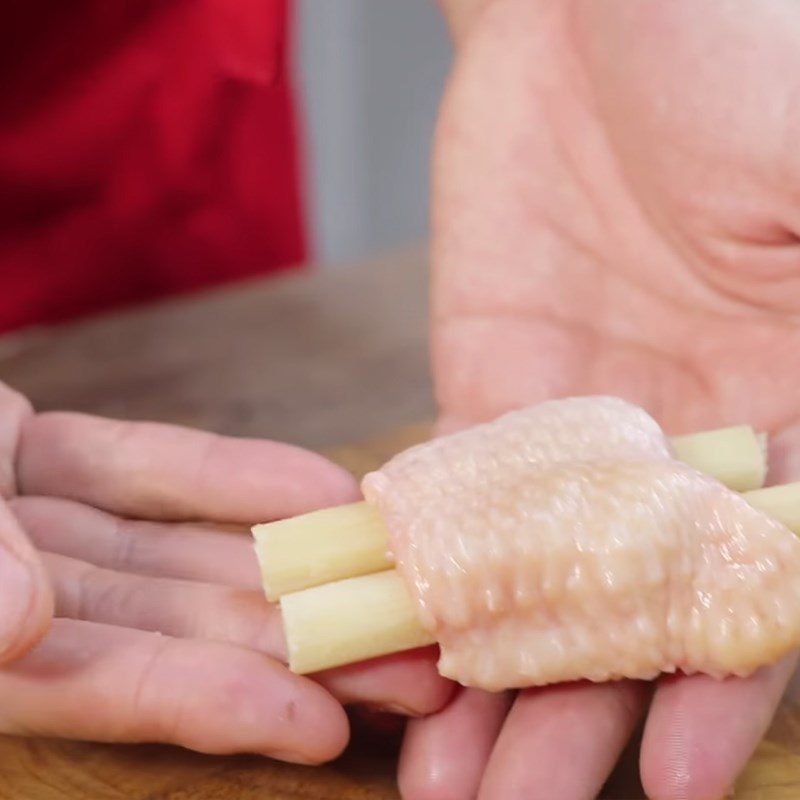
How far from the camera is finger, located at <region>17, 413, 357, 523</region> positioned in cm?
103

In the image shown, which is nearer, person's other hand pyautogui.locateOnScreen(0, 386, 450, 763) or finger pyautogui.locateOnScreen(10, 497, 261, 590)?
person's other hand pyautogui.locateOnScreen(0, 386, 450, 763)

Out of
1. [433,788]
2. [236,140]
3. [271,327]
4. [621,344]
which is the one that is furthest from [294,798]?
[236,140]

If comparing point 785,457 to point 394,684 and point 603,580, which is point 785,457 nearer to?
point 603,580

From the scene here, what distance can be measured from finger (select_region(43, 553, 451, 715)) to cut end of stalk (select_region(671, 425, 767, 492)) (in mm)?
286

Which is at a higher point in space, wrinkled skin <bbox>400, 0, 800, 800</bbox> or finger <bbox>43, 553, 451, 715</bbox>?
wrinkled skin <bbox>400, 0, 800, 800</bbox>

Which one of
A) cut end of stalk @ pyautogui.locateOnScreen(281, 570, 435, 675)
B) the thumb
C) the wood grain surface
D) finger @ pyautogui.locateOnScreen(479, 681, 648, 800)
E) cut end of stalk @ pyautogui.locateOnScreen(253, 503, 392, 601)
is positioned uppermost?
the thumb

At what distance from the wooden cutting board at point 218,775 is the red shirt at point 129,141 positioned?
3.28 ft

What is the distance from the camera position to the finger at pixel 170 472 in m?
1.03

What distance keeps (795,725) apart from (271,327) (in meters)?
1.08

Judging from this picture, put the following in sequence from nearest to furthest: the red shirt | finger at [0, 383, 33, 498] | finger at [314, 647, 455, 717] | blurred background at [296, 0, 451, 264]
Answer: finger at [314, 647, 455, 717] < finger at [0, 383, 33, 498] < the red shirt < blurred background at [296, 0, 451, 264]

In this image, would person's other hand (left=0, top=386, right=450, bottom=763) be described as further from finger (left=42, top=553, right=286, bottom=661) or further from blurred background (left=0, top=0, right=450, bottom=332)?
blurred background (left=0, top=0, right=450, bottom=332)

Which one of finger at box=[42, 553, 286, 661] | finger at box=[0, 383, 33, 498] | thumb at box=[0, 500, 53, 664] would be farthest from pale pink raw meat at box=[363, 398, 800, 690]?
finger at box=[0, 383, 33, 498]

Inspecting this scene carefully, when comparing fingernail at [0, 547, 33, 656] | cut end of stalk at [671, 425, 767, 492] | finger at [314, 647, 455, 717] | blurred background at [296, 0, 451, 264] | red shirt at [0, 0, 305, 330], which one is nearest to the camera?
fingernail at [0, 547, 33, 656]

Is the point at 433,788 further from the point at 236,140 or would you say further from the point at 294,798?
the point at 236,140
